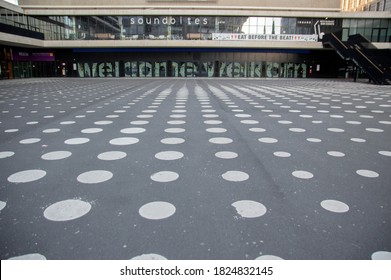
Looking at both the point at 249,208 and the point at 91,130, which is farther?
the point at 91,130

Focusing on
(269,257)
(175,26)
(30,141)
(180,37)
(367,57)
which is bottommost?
(269,257)

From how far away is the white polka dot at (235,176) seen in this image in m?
2.80

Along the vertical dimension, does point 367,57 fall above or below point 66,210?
above

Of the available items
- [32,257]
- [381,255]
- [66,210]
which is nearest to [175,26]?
[66,210]

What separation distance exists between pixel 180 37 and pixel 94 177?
32575mm

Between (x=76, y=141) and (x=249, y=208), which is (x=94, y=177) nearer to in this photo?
(x=249, y=208)

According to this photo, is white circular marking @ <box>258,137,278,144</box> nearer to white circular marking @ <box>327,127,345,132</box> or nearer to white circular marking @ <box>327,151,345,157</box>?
white circular marking @ <box>327,151,345,157</box>

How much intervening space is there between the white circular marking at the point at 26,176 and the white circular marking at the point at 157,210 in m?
1.26

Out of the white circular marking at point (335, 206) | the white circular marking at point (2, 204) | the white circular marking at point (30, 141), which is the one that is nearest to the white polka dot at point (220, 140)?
the white circular marking at point (335, 206)

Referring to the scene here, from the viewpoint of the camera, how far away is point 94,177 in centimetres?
284

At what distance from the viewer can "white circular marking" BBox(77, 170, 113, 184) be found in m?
2.74

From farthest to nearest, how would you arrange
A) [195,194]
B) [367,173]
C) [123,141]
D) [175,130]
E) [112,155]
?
[175,130] → [123,141] → [112,155] → [367,173] → [195,194]
